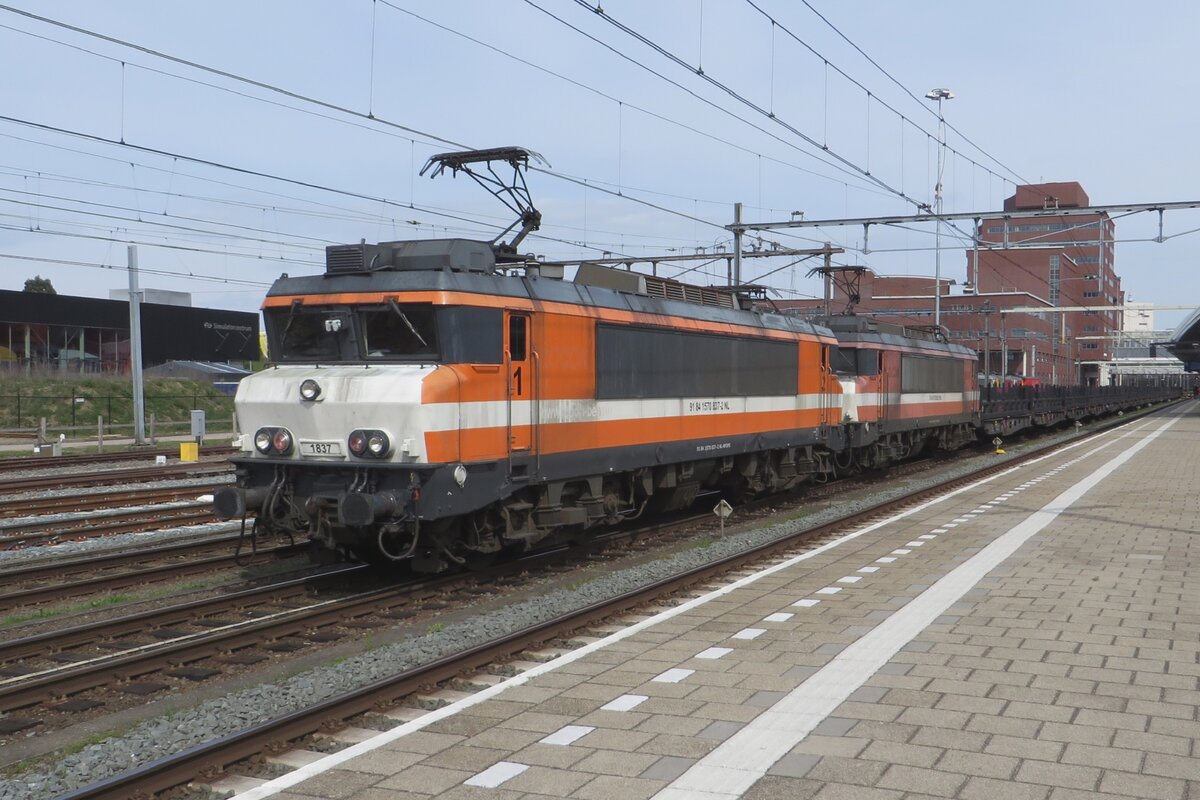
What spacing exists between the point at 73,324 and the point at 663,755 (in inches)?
2069

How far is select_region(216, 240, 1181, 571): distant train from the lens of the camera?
10.5 m

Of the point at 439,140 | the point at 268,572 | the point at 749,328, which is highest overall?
the point at 439,140

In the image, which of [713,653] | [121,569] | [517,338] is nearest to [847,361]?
[517,338]

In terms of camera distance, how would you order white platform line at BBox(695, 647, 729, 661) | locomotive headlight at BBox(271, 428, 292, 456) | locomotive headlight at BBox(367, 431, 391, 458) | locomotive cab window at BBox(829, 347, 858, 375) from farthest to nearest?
locomotive cab window at BBox(829, 347, 858, 375) < locomotive headlight at BBox(271, 428, 292, 456) < locomotive headlight at BBox(367, 431, 391, 458) < white platform line at BBox(695, 647, 729, 661)

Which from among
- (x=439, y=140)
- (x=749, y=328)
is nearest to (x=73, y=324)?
(x=439, y=140)

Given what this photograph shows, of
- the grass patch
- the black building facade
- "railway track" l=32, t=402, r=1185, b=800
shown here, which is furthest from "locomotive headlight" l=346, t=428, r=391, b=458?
the black building facade

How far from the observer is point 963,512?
16.9 metres

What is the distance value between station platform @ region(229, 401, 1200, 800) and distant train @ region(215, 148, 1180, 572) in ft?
8.57

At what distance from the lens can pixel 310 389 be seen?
10867 millimetres

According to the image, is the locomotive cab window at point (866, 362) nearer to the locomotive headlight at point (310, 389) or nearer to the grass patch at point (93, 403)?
the locomotive headlight at point (310, 389)

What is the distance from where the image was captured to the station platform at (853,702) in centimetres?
539

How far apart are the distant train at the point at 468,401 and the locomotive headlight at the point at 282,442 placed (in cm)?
2

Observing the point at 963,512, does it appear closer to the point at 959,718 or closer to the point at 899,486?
the point at 899,486

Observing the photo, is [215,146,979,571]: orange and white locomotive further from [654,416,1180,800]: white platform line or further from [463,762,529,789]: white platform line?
[463,762,529,789]: white platform line
